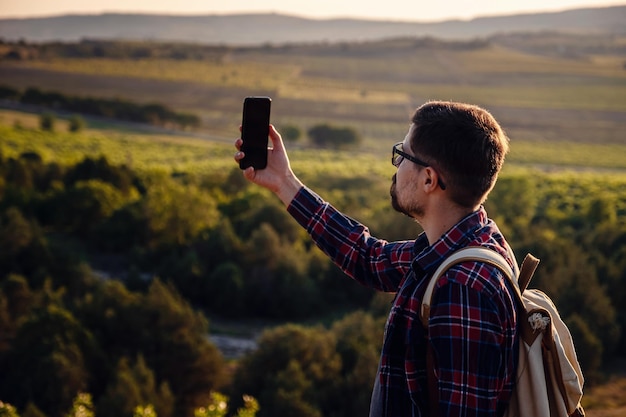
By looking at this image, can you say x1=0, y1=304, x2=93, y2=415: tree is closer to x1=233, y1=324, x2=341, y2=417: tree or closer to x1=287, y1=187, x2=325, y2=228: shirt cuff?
x1=233, y1=324, x2=341, y2=417: tree

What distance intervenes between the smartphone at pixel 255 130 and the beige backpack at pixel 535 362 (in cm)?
106

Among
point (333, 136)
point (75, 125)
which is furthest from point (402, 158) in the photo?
point (333, 136)

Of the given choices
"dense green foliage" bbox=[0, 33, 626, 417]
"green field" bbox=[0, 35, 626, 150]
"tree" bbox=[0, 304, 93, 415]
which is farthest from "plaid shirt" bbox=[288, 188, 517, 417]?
"green field" bbox=[0, 35, 626, 150]

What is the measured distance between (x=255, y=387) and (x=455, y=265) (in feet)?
42.7

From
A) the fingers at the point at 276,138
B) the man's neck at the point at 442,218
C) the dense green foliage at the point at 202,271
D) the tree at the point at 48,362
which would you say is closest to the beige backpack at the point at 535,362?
the man's neck at the point at 442,218

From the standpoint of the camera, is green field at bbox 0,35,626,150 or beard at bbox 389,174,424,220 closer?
beard at bbox 389,174,424,220

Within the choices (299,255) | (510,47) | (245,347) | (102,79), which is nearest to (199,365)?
(245,347)

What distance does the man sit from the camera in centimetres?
224

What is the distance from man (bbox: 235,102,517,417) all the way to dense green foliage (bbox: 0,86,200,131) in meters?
82.5

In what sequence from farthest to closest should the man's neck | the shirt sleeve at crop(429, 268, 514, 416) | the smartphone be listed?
1. the smartphone
2. the man's neck
3. the shirt sleeve at crop(429, 268, 514, 416)

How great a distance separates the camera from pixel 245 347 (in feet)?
70.3

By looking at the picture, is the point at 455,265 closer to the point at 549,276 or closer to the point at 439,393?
the point at 439,393

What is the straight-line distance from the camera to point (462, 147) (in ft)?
7.90

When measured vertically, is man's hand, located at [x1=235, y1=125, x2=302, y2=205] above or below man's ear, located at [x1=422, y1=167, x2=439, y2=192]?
below
